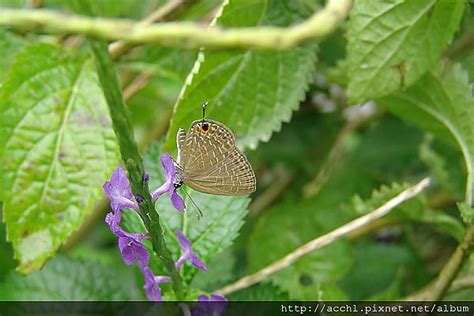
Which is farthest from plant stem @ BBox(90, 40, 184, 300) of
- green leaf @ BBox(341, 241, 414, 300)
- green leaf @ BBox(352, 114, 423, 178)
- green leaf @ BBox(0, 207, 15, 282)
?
green leaf @ BBox(352, 114, 423, 178)

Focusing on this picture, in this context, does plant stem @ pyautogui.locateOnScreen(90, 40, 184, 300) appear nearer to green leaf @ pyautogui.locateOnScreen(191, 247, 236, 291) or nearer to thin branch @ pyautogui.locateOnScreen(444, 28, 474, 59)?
green leaf @ pyautogui.locateOnScreen(191, 247, 236, 291)

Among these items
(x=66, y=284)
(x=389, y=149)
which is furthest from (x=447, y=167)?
(x=66, y=284)

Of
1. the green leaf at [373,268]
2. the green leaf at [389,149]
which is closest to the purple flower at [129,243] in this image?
the green leaf at [373,268]

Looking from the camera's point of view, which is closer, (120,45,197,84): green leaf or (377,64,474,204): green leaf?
(377,64,474,204): green leaf

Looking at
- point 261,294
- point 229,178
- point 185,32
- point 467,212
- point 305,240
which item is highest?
point 185,32

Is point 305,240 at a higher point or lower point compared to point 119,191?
lower

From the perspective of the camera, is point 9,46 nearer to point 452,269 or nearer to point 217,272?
point 217,272

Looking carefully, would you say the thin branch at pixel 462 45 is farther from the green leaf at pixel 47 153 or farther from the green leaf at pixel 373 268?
the green leaf at pixel 47 153
